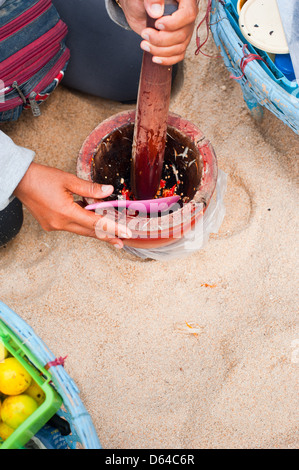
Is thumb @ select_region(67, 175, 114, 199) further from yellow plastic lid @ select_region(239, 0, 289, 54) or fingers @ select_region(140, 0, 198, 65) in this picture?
yellow plastic lid @ select_region(239, 0, 289, 54)

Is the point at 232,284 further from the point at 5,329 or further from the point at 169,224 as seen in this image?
the point at 5,329

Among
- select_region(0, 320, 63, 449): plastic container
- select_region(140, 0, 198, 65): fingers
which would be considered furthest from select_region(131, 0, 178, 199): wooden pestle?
select_region(0, 320, 63, 449): plastic container

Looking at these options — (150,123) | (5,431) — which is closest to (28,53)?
(150,123)

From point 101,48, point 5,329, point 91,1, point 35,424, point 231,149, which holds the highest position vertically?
point 91,1

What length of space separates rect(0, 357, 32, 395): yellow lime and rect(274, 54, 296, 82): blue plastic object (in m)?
1.28

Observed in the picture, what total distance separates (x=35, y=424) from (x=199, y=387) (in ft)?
2.14

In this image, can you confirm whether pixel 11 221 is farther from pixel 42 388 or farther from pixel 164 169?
pixel 42 388

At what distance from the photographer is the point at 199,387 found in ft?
5.33

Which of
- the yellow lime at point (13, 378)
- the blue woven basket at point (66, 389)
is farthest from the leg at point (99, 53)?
the yellow lime at point (13, 378)

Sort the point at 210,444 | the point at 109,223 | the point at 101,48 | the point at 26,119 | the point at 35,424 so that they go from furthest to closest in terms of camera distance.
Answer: the point at 26,119 < the point at 101,48 < the point at 210,444 < the point at 109,223 < the point at 35,424

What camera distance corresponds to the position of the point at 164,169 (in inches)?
69.7

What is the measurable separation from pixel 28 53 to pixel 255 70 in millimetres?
832

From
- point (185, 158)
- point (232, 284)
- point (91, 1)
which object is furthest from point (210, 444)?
point (91, 1)

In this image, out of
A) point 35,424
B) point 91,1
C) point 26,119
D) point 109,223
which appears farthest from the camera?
point 26,119
